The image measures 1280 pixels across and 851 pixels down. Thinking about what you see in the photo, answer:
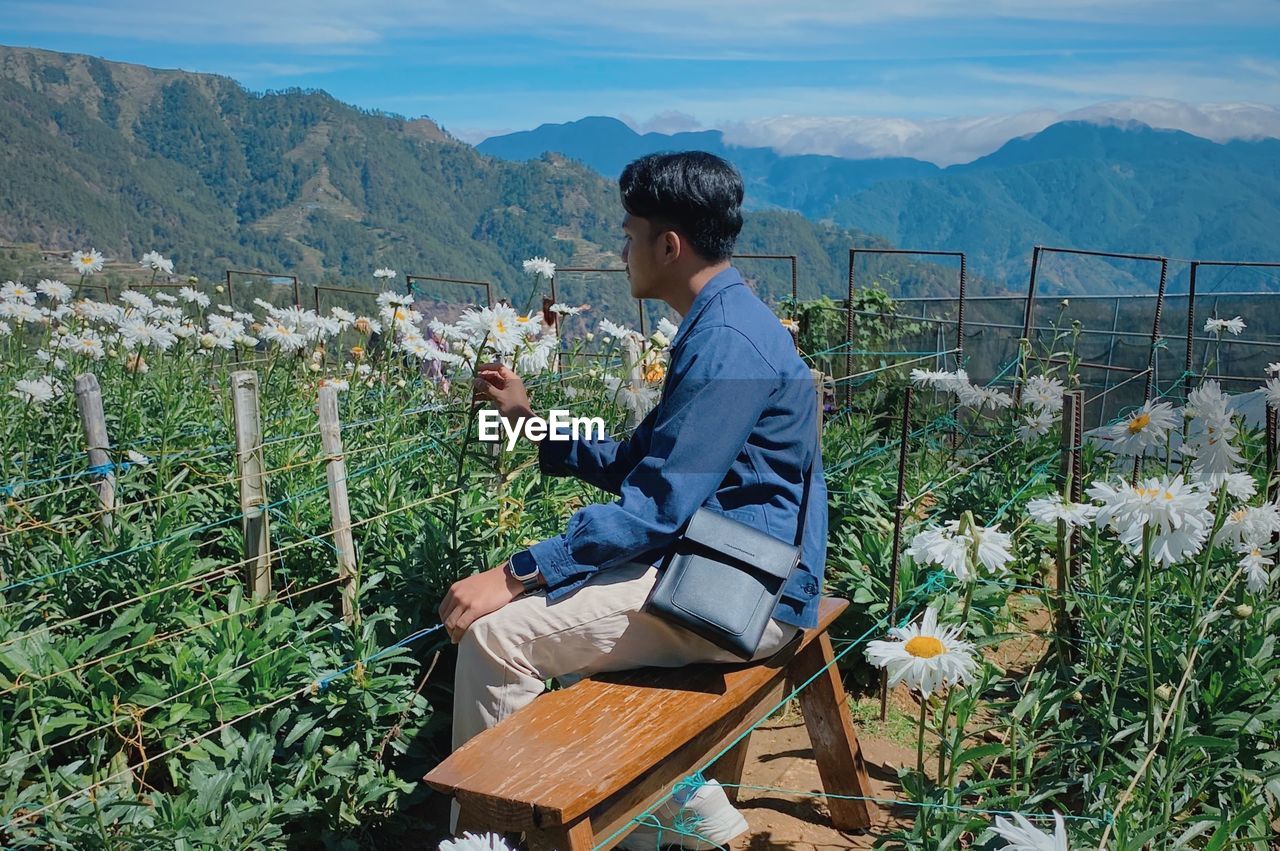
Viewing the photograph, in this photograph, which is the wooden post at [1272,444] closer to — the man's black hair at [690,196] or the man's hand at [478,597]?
the man's black hair at [690,196]

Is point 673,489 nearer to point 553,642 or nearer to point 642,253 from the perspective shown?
point 553,642

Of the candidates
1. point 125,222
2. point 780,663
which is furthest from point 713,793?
point 125,222

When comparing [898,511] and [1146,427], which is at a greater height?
[1146,427]

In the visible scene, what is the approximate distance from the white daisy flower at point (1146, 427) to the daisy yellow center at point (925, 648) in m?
1.05

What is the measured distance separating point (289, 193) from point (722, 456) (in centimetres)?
17569

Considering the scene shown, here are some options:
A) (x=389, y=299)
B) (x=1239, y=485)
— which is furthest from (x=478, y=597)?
(x=389, y=299)

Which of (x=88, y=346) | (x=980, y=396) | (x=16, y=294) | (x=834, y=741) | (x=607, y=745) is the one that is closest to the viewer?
(x=607, y=745)

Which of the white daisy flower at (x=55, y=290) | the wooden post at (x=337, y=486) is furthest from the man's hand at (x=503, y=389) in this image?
the white daisy flower at (x=55, y=290)

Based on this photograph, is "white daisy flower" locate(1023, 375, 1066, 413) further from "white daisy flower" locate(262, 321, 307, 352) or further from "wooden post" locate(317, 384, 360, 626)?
"white daisy flower" locate(262, 321, 307, 352)

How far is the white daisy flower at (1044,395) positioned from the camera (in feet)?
12.6

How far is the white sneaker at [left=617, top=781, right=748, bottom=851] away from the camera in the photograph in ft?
7.47

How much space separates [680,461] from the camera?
1824 millimetres

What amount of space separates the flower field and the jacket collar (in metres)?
0.59

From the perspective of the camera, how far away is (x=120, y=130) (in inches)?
7151
